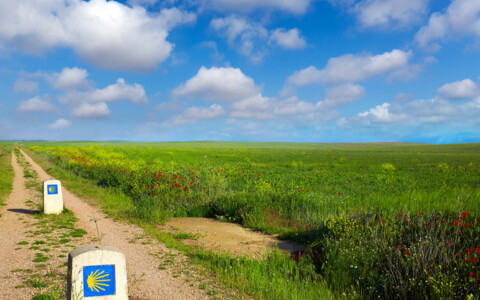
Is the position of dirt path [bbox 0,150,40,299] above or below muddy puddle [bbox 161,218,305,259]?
above

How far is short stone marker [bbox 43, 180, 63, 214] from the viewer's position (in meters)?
10.6

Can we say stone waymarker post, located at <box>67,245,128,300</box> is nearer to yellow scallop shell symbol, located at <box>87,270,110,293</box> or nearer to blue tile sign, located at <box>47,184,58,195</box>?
yellow scallop shell symbol, located at <box>87,270,110,293</box>

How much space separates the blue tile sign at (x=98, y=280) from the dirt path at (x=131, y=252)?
43.6 inches

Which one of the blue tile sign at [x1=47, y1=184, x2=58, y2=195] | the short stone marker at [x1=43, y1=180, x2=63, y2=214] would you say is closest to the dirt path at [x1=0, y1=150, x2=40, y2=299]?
the short stone marker at [x1=43, y1=180, x2=63, y2=214]

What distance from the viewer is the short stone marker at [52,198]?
10.6 meters

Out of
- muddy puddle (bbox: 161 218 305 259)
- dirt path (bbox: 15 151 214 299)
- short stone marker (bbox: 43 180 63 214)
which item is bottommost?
muddy puddle (bbox: 161 218 305 259)

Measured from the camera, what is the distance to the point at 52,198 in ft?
35.2

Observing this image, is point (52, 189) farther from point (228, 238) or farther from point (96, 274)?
point (96, 274)

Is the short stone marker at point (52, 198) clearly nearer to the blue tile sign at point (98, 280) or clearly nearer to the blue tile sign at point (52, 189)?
the blue tile sign at point (52, 189)

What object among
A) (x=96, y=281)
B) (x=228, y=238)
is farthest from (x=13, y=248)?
(x=228, y=238)

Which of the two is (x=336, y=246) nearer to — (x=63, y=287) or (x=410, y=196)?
(x=410, y=196)

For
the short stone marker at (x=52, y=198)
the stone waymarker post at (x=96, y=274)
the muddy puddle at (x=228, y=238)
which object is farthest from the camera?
the short stone marker at (x=52, y=198)

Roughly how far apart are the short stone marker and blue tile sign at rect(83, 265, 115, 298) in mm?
8274

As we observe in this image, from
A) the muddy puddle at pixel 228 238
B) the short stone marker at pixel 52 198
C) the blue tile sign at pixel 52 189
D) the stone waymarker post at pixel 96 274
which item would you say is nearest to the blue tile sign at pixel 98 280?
the stone waymarker post at pixel 96 274
